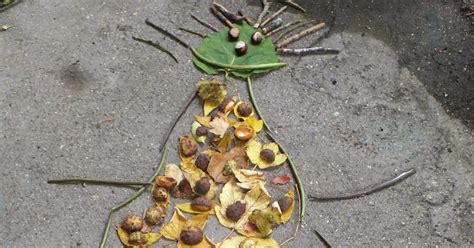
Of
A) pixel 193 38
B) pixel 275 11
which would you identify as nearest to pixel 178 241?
pixel 193 38

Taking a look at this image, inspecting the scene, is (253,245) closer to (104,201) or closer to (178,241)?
(178,241)

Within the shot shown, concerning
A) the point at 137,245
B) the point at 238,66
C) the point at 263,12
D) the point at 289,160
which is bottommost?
the point at 137,245

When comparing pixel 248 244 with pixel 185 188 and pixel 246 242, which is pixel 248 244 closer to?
pixel 246 242

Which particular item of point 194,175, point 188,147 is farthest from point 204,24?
point 194,175

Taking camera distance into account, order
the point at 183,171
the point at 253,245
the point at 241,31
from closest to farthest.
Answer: the point at 253,245, the point at 183,171, the point at 241,31

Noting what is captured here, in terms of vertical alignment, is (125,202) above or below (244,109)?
below

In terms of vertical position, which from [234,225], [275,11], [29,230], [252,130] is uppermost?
[275,11]

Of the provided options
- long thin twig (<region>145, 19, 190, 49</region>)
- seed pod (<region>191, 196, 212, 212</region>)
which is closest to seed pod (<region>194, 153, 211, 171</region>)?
seed pod (<region>191, 196, 212, 212</region>)
